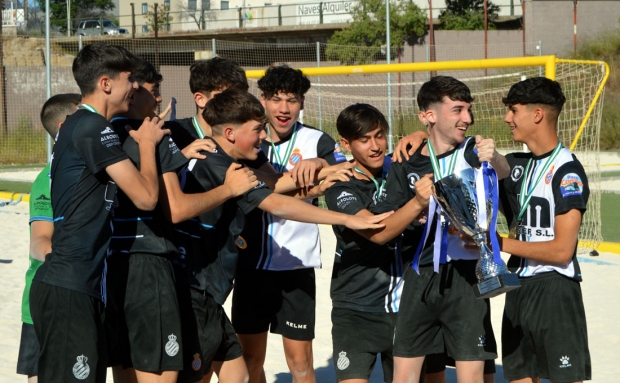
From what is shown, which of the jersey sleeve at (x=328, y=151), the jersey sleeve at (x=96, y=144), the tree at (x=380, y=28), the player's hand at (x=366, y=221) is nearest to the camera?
the jersey sleeve at (x=96, y=144)

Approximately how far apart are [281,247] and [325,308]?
8.97ft

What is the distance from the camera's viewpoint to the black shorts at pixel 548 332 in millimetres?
4000

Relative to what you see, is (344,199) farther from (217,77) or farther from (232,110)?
(217,77)

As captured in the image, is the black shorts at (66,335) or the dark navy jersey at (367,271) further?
the dark navy jersey at (367,271)

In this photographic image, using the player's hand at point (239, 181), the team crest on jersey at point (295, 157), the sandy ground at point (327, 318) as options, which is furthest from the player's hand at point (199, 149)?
the sandy ground at point (327, 318)

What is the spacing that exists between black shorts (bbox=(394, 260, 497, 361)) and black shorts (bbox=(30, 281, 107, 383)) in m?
1.57

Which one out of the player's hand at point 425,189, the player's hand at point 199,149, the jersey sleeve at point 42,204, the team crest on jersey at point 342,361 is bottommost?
the team crest on jersey at point 342,361

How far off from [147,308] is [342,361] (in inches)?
46.9

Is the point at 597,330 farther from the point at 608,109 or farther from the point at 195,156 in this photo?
the point at 608,109

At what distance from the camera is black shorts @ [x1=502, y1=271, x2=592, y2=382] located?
13.1 ft

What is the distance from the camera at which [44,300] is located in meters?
3.44

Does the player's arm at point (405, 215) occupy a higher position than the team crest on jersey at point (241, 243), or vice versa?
the player's arm at point (405, 215)

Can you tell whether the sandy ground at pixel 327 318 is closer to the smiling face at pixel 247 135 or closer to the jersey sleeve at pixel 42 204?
the jersey sleeve at pixel 42 204

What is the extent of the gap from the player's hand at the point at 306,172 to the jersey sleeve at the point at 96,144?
117 centimetres
